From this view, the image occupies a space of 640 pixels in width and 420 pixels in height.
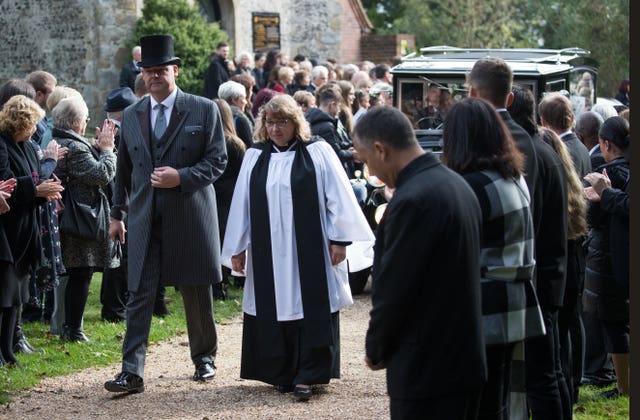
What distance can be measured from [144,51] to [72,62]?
15.4 metres

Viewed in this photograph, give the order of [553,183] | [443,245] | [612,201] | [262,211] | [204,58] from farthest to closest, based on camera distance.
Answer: [204,58], [262,211], [612,201], [553,183], [443,245]

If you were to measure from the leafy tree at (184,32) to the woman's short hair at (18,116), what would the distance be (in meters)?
13.7

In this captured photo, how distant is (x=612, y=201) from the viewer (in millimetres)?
6766

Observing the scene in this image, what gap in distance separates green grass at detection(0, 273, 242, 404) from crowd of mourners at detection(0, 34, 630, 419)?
0.17m

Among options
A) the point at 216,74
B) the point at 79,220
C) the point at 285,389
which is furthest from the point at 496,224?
the point at 216,74

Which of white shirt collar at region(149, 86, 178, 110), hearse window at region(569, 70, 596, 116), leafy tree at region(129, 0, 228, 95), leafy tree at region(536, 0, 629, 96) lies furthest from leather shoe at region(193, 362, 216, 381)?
leafy tree at region(536, 0, 629, 96)

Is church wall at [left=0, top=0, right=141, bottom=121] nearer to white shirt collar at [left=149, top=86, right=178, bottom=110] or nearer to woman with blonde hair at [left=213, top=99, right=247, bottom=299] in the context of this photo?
woman with blonde hair at [left=213, top=99, right=247, bottom=299]

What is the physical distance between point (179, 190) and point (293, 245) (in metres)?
0.89

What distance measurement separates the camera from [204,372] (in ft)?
26.1

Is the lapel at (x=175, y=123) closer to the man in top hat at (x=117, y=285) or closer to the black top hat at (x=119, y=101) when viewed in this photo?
the man in top hat at (x=117, y=285)

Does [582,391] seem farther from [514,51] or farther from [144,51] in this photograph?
[514,51]

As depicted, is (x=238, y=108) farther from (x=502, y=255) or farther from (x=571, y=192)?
(x=502, y=255)

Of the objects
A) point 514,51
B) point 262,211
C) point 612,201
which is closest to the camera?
point 612,201

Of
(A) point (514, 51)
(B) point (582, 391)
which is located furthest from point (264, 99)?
(B) point (582, 391)
